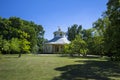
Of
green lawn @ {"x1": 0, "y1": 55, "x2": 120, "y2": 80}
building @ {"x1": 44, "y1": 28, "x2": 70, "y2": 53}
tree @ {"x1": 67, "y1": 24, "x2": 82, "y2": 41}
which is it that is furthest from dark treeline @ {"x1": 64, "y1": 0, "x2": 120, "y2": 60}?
tree @ {"x1": 67, "y1": 24, "x2": 82, "y2": 41}

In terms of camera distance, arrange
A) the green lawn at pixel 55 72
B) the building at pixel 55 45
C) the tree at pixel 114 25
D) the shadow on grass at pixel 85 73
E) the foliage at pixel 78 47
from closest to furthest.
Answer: the green lawn at pixel 55 72
the shadow on grass at pixel 85 73
the tree at pixel 114 25
the foliage at pixel 78 47
the building at pixel 55 45

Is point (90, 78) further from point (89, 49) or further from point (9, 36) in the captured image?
point (9, 36)

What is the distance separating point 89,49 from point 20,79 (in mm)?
36365

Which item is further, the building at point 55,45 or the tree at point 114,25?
the building at point 55,45

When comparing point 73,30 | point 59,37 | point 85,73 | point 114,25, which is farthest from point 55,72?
point 73,30

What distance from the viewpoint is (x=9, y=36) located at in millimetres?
57938

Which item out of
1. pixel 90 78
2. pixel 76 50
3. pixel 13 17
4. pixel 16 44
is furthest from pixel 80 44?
pixel 90 78

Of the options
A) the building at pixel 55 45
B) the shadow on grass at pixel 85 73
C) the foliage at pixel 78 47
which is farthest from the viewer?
the building at pixel 55 45

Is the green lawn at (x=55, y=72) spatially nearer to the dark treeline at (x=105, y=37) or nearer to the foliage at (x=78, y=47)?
the dark treeline at (x=105, y=37)

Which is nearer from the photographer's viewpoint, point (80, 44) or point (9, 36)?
A: point (80, 44)

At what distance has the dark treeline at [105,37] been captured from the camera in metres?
20.5

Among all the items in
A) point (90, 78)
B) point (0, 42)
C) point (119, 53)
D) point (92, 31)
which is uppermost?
point (92, 31)

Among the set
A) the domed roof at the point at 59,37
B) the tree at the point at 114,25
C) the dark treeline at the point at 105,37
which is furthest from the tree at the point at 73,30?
the tree at the point at 114,25

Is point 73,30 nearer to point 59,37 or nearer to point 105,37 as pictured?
point 59,37
